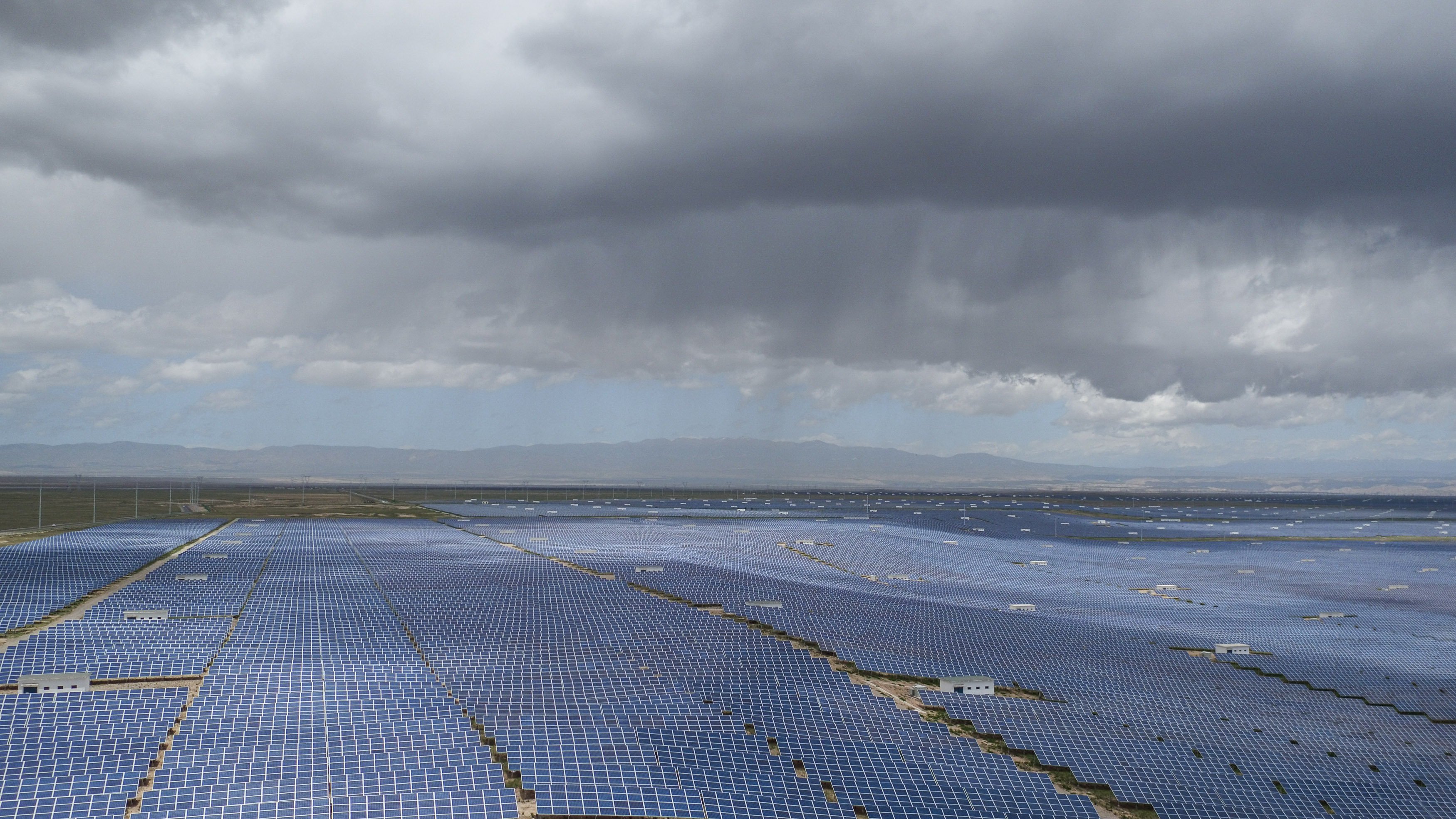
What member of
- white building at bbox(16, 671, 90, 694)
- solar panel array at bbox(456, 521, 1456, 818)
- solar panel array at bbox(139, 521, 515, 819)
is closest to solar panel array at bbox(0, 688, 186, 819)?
solar panel array at bbox(139, 521, 515, 819)

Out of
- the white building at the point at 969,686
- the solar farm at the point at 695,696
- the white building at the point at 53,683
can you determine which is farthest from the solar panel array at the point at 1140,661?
the white building at the point at 53,683

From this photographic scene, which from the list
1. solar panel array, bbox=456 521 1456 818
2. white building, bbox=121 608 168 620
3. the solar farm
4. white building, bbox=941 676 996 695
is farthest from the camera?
white building, bbox=121 608 168 620

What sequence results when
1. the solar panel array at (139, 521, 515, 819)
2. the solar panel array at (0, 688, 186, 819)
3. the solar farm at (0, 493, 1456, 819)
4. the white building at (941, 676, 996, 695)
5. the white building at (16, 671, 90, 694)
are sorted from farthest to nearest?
the white building at (941, 676, 996, 695), the white building at (16, 671, 90, 694), the solar farm at (0, 493, 1456, 819), the solar panel array at (139, 521, 515, 819), the solar panel array at (0, 688, 186, 819)

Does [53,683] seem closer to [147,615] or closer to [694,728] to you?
[147,615]

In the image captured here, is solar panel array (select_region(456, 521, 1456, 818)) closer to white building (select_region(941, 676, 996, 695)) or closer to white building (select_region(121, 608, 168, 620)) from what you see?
white building (select_region(941, 676, 996, 695))

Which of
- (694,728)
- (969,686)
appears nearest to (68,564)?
(694,728)

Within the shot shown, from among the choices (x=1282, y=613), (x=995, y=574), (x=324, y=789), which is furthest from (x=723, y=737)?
(x=995, y=574)

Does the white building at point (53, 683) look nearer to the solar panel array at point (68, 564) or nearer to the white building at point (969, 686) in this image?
the solar panel array at point (68, 564)
